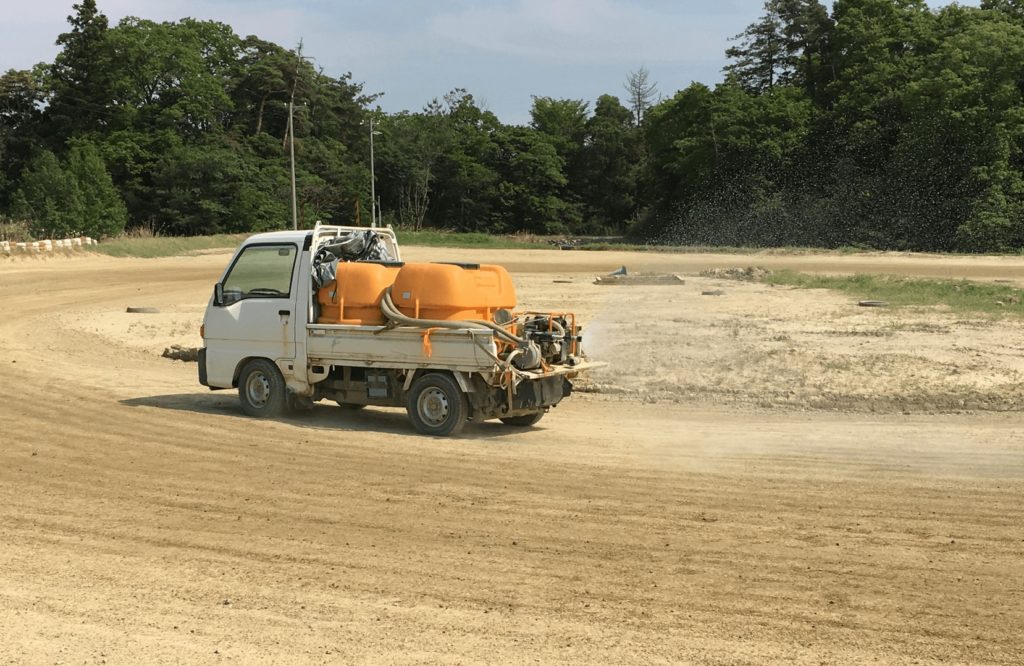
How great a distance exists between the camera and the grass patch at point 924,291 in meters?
25.6

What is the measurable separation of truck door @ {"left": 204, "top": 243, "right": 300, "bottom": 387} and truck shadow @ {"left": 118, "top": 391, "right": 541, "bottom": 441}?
0.83 m

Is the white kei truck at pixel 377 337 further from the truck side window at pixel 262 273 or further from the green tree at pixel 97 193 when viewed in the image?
the green tree at pixel 97 193

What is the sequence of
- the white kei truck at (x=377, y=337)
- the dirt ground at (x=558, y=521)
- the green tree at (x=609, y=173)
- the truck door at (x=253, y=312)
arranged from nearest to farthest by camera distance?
the dirt ground at (x=558, y=521) < the white kei truck at (x=377, y=337) < the truck door at (x=253, y=312) < the green tree at (x=609, y=173)

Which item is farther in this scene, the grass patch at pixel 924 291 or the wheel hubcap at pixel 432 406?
the grass patch at pixel 924 291

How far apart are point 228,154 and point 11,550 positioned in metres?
79.1

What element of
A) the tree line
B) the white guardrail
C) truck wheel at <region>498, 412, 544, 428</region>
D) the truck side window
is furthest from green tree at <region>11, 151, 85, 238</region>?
truck wheel at <region>498, 412, 544, 428</region>

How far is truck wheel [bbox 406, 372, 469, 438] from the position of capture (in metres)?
12.9

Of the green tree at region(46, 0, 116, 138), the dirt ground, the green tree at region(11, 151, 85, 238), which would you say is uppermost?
the green tree at region(46, 0, 116, 138)

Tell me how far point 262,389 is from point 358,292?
2.05m

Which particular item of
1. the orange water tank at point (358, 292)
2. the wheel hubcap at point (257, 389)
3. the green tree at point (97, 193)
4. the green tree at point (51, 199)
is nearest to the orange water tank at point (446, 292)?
the orange water tank at point (358, 292)

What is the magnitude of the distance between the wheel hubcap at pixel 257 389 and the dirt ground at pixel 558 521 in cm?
45

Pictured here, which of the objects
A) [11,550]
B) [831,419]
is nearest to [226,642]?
[11,550]

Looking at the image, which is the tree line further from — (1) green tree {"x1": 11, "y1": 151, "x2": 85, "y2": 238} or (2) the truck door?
(2) the truck door

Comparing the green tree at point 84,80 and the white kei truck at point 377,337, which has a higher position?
the green tree at point 84,80
